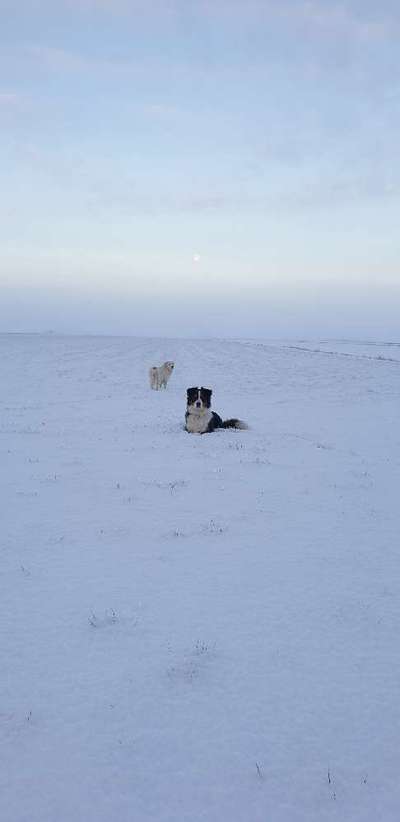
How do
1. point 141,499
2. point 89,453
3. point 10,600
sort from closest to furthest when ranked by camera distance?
point 10,600, point 141,499, point 89,453

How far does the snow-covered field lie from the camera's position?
2.66 m

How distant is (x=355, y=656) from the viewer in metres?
3.80

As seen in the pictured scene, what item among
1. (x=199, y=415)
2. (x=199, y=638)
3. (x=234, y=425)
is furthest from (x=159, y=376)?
(x=199, y=638)

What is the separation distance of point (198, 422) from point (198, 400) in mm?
542

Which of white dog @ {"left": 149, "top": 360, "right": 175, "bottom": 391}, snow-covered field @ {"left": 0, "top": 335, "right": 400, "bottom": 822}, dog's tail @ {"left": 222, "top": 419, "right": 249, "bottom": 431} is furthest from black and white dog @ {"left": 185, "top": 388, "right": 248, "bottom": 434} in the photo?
white dog @ {"left": 149, "top": 360, "right": 175, "bottom": 391}

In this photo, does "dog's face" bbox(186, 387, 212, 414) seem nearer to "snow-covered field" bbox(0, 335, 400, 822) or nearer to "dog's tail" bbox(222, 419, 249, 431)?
"dog's tail" bbox(222, 419, 249, 431)

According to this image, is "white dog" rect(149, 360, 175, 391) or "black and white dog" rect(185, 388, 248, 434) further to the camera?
"white dog" rect(149, 360, 175, 391)

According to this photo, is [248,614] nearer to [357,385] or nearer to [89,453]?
[89,453]

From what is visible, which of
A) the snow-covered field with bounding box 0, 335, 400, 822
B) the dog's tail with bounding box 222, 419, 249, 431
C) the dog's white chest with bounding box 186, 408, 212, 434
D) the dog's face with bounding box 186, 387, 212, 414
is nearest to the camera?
the snow-covered field with bounding box 0, 335, 400, 822

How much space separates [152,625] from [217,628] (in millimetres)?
511

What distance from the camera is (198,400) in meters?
12.6

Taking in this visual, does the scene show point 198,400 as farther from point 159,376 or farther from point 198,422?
point 159,376

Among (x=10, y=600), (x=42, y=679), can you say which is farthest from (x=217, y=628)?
(x=10, y=600)

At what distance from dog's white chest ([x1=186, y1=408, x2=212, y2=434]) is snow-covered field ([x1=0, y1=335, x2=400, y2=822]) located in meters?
2.48
